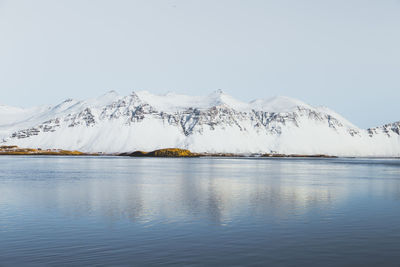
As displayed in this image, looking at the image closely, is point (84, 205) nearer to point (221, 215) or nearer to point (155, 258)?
point (221, 215)

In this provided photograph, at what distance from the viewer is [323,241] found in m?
29.7

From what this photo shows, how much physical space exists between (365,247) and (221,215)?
15612 mm

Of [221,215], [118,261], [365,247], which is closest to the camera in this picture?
[118,261]

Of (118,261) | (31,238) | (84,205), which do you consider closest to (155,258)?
(118,261)

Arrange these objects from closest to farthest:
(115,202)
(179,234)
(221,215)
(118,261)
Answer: (118,261)
(179,234)
(221,215)
(115,202)

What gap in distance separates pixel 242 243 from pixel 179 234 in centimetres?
540

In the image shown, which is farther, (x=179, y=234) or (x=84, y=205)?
(x=84, y=205)

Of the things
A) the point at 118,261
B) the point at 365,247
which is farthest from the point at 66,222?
the point at 365,247

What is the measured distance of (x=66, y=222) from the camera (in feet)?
119

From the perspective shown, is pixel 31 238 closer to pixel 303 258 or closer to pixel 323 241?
pixel 303 258

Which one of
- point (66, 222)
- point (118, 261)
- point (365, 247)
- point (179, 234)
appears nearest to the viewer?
point (118, 261)

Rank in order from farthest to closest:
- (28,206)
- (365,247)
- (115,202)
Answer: (115,202) → (28,206) → (365,247)

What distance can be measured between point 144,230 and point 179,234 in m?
3.16

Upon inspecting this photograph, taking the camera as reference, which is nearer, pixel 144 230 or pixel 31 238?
pixel 31 238
